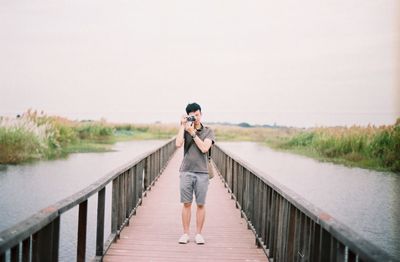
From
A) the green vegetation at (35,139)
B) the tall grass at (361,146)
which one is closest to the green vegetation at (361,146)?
the tall grass at (361,146)

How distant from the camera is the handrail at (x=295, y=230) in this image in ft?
7.15

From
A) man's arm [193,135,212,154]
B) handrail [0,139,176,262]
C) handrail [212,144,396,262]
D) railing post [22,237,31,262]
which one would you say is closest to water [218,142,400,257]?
handrail [212,144,396,262]

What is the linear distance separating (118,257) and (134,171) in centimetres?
206

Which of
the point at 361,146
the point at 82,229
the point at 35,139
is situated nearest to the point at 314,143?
the point at 361,146

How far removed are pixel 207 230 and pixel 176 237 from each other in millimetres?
634

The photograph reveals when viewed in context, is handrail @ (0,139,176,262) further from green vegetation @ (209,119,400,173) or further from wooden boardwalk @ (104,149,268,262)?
green vegetation @ (209,119,400,173)

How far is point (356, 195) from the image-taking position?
48.8ft

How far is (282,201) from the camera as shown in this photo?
3.90 m

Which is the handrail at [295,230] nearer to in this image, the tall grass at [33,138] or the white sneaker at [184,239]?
the white sneaker at [184,239]

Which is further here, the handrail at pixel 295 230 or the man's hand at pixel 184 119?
the man's hand at pixel 184 119

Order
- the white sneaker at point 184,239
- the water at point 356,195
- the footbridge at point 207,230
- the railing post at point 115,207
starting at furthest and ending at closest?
the water at point 356,195 → the white sneaker at point 184,239 → the railing post at point 115,207 → the footbridge at point 207,230

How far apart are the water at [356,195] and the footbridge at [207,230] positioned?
3.15ft

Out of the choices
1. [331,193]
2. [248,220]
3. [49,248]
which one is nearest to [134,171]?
[248,220]

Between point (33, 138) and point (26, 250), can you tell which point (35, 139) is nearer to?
point (33, 138)
